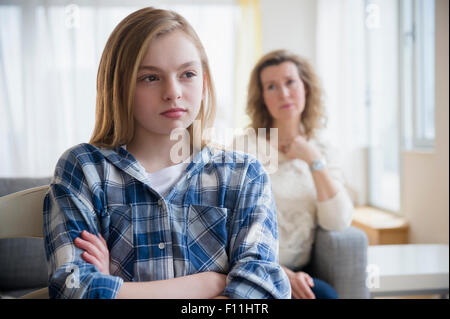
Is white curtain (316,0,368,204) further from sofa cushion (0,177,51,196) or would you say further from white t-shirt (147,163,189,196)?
white t-shirt (147,163,189,196)

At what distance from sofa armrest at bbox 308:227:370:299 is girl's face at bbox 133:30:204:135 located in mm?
756

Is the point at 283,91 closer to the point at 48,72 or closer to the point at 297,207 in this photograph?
the point at 297,207

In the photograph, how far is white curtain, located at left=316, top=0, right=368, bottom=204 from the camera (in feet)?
9.16

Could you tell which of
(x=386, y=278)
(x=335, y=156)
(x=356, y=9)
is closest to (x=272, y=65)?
(x=335, y=156)

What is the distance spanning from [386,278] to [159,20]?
983mm

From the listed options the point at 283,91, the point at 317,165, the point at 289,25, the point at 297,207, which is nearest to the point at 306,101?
the point at 283,91

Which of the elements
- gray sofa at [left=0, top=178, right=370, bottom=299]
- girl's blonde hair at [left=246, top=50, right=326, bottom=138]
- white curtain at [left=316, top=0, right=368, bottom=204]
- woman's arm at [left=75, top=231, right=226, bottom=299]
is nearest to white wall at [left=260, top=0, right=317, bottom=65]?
white curtain at [left=316, top=0, right=368, bottom=204]

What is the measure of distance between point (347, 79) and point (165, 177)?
96.8 inches

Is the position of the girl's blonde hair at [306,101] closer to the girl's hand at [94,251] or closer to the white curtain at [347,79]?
the girl's hand at [94,251]

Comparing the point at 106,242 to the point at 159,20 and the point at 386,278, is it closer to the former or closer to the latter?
the point at 159,20

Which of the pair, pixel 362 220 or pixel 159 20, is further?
pixel 362 220

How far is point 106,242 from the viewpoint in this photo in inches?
22.5

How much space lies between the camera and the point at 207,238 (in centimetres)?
59

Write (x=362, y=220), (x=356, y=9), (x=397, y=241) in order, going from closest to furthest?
1. (x=397, y=241)
2. (x=362, y=220)
3. (x=356, y=9)
